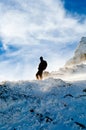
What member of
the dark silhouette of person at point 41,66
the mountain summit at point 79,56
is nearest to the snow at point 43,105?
the dark silhouette of person at point 41,66

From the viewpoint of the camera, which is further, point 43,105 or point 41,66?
point 41,66

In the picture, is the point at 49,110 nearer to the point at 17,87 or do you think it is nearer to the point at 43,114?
the point at 43,114

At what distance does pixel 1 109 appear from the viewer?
2684 centimetres

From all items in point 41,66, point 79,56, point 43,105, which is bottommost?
point 43,105

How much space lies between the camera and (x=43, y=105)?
27.0 meters

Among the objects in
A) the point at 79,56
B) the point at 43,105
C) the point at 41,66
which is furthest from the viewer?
the point at 79,56

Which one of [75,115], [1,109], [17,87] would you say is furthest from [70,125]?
[17,87]

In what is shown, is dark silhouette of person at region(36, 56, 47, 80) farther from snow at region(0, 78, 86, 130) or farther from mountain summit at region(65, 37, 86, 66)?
mountain summit at region(65, 37, 86, 66)

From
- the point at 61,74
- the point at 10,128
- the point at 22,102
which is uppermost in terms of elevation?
the point at 61,74

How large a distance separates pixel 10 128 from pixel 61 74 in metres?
20.4

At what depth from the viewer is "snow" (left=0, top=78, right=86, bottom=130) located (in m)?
24.5

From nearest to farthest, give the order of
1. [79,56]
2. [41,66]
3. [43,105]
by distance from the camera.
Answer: [43,105] → [41,66] → [79,56]

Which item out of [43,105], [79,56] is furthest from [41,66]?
[79,56]

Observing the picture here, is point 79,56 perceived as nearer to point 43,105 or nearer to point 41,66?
point 41,66
